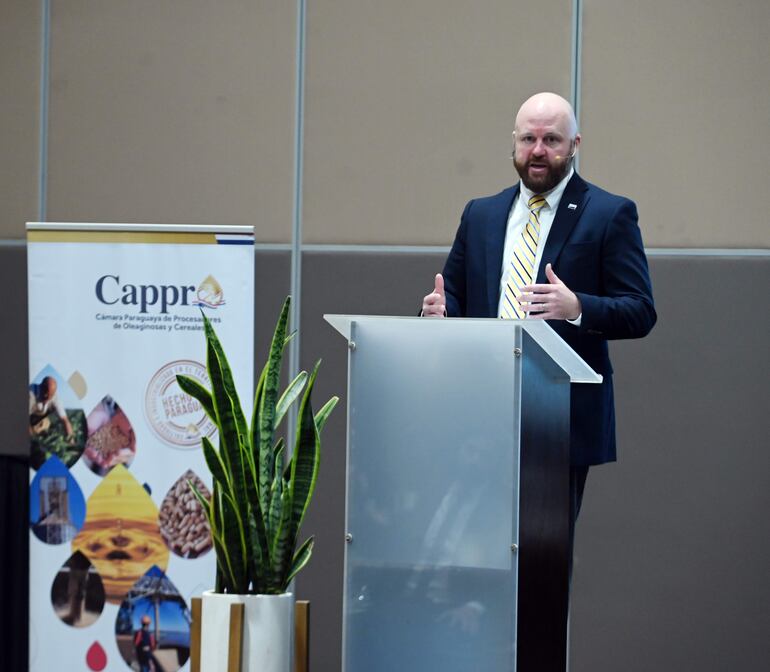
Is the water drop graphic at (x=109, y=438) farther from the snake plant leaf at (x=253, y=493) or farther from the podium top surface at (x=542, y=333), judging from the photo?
the podium top surface at (x=542, y=333)

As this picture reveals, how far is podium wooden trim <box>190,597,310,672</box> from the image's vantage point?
254cm

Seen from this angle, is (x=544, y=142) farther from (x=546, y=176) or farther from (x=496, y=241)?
(x=496, y=241)

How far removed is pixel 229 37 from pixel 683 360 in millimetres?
2201

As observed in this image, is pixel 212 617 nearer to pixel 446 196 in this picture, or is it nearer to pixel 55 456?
pixel 55 456

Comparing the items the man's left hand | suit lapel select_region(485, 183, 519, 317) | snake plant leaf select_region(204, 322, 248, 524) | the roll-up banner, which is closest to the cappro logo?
the roll-up banner

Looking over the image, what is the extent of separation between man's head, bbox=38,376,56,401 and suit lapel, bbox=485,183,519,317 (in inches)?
65.3

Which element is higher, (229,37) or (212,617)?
(229,37)

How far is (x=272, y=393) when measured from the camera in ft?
9.06

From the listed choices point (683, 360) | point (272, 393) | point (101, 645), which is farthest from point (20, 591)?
point (683, 360)

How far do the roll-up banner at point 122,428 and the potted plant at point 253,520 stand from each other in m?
1.07

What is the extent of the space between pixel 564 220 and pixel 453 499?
851mm

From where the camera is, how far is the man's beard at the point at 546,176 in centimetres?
286

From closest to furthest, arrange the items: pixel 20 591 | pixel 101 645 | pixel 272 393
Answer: pixel 272 393 < pixel 101 645 < pixel 20 591

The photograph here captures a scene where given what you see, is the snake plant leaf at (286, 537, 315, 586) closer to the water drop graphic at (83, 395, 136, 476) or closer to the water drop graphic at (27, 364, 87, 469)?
the water drop graphic at (83, 395, 136, 476)
